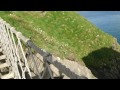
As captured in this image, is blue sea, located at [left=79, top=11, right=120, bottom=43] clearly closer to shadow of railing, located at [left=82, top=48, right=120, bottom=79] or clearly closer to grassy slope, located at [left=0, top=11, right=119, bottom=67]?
grassy slope, located at [left=0, top=11, right=119, bottom=67]

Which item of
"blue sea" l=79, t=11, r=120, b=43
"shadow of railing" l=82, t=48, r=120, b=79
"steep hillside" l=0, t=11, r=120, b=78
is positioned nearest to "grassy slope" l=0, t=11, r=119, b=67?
"steep hillside" l=0, t=11, r=120, b=78

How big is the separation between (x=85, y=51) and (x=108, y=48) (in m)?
3.52

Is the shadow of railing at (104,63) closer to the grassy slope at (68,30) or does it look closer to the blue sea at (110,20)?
the grassy slope at (68,30)

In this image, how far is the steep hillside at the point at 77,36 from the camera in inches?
1070

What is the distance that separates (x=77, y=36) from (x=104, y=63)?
3438 mm

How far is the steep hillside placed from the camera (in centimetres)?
2718

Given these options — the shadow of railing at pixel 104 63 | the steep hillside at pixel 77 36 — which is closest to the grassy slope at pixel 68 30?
the steep hillside at pixel 77 36

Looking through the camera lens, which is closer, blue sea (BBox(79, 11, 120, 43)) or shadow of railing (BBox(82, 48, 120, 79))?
shadow of railing (BBox(82, 48, 120, 79))
